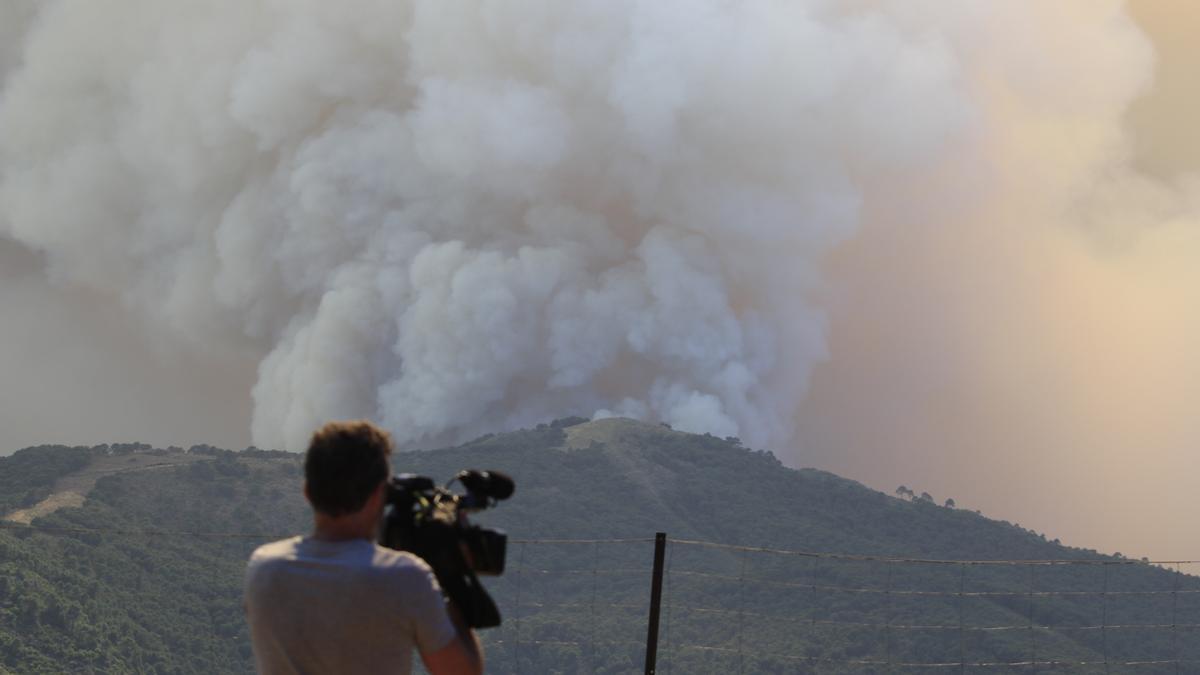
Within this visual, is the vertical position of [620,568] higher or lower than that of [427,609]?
higher

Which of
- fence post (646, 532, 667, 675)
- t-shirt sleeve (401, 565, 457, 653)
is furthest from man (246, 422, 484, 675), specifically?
fence post (646, 532, 667, 675)

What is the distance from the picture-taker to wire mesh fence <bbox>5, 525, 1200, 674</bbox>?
38.3m

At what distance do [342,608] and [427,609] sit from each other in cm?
21

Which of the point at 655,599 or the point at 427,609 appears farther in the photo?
the point at 655,599

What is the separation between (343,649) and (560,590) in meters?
47.5

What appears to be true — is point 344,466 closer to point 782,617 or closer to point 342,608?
point 342,608

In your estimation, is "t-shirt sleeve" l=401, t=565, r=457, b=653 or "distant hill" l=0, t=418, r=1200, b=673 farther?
"distant hill" l=0, t=418, r=1200, b=673

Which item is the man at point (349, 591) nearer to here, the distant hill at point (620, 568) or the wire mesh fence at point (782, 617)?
the distant hill at point (620, 568)

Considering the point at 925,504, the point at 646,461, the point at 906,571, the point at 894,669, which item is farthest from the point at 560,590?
the point at 925,504

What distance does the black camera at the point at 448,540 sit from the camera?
3715 millimetres

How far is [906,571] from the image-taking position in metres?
61.8

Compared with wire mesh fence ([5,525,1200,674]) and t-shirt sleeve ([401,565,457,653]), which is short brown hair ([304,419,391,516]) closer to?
t-shirt sleeve ([401,565,457,653])

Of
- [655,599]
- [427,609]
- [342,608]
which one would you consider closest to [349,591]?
[342,608]

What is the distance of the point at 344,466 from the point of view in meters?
3.53
